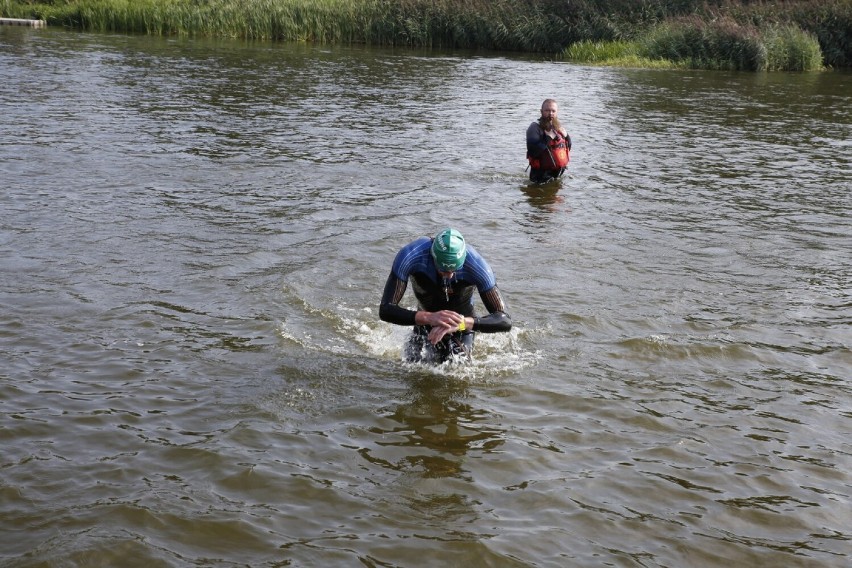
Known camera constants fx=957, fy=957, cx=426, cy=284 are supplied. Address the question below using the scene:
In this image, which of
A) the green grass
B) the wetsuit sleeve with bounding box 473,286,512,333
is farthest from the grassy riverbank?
the wetsuit sleeve with bounding box 473,286,512,333

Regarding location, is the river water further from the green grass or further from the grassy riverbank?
the grassy riverbank

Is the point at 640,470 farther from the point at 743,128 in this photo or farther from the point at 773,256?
the point at 743,128

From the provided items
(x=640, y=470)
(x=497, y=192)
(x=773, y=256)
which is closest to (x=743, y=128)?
(x=497, y=192)

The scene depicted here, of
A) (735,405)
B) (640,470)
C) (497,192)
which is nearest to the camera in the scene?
(640,470)

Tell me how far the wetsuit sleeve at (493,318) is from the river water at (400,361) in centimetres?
61

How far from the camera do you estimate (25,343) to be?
9.12 meters

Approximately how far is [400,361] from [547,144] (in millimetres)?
8286

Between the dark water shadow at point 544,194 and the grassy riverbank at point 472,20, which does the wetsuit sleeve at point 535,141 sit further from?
the grassy riverbank at point 472,20

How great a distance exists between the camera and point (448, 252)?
26.5ft

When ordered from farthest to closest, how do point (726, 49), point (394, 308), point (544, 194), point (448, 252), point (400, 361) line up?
1. point (726, 49)
2. point (544, 194)
3. point (400, 361)
4. point (394, 308)
5. point (448, 252)

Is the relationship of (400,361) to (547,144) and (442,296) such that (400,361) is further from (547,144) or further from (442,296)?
(547,144)

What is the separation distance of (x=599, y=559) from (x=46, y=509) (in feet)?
11.9

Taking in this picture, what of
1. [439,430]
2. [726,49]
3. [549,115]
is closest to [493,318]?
[439,430]

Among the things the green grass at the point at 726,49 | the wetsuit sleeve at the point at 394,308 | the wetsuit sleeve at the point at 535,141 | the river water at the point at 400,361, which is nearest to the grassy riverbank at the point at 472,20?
the green grass at the point at 726,49
